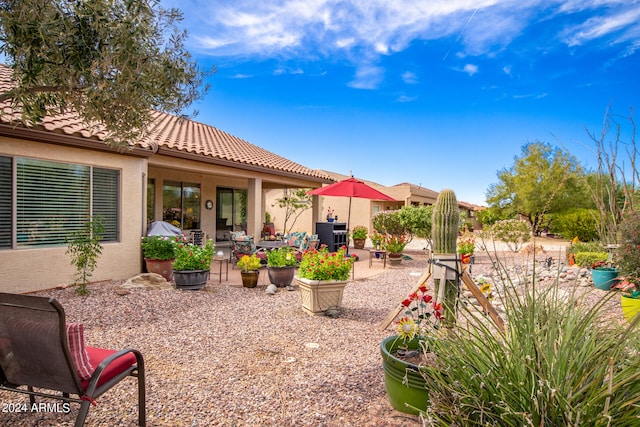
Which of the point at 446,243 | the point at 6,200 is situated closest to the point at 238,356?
the point at 446,243

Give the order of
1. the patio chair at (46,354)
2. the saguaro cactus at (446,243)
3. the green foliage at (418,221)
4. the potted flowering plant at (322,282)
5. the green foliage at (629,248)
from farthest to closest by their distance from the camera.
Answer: the green foliage at (418,221), the green foliage at (629,248), the potted flowering plant at (322,282), the saguaro cactus at (446,243), the patio chair at (46,354)

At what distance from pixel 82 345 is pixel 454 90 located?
1740 centimetres

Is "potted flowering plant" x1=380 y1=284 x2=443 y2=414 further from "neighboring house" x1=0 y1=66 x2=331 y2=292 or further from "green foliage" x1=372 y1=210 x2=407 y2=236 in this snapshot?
"green foliage" x1=372 y1=210 x2=407 y2=236

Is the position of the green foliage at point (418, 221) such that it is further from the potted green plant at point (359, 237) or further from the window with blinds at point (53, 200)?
the window with blinds at point (53, 200)

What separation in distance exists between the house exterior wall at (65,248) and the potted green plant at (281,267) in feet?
11.1

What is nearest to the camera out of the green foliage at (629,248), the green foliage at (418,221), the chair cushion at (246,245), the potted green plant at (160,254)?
the green foliage at (629,248)

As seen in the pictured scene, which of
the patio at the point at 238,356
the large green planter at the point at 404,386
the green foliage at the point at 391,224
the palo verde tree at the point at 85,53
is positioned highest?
the palo verde tree at the point at 85,53

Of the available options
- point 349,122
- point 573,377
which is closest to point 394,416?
point 573,377

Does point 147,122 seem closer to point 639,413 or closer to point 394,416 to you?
point 394,416

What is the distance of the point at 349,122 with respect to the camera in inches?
926

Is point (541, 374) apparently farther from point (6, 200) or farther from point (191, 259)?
point (6, 200)

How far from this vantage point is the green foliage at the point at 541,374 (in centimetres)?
170

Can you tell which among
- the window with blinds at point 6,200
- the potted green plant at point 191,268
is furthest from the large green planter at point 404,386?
the window with blinds at point 6,200

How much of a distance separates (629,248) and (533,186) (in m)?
24.8
